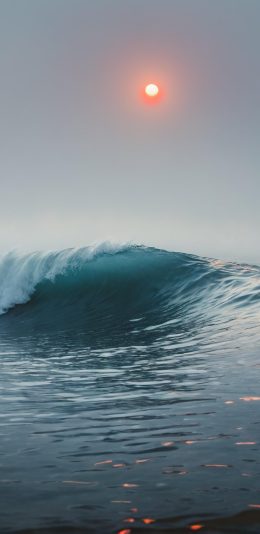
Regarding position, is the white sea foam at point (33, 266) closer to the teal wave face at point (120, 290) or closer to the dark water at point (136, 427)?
the teal wave face at point (120, 290)

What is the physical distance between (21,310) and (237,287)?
6642mm

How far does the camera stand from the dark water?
243cm

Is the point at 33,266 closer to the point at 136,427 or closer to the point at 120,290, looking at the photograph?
the point at 120,290

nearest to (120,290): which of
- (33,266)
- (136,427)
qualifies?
(33,266)

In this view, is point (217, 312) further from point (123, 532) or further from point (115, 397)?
point (123, 532)

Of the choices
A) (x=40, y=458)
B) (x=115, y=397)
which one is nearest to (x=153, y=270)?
(x=115, y=397)

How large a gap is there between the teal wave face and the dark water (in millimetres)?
494

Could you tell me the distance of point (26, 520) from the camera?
2365 mm

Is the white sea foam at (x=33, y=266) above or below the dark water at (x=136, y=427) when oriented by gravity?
above

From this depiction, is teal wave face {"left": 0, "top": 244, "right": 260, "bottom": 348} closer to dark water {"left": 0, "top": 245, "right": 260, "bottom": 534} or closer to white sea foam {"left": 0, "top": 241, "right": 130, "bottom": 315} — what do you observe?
white sea foam {"left": 0, "top": 241, "right": 130, "bottom": 315}

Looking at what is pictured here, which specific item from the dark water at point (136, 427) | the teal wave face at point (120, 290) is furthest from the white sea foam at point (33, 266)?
the dark water at point (136, 427)

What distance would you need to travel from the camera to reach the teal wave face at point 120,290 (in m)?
11.1

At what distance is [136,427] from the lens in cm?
371

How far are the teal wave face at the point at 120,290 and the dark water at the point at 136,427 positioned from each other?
494 mm
